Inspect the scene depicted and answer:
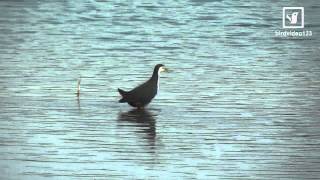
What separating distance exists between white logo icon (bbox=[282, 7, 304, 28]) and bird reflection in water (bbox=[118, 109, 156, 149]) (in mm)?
8341

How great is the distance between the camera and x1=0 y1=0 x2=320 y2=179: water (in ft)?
29.0

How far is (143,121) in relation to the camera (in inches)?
434

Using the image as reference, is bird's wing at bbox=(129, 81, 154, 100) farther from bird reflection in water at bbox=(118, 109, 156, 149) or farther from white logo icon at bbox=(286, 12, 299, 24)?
white logo icon at bbox=(286, 12, 299, 24)

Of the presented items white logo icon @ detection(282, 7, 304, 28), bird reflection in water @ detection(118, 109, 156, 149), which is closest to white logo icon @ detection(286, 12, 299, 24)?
white logo icon @ detection(282, 7, 304, 28)

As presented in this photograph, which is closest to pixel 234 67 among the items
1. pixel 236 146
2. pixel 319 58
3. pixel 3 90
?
pixel 319 58

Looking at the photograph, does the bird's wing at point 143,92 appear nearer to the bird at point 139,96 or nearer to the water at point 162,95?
the bird at point 139,96

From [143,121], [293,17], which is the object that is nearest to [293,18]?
[293,17]

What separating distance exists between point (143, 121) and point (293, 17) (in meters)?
10.4

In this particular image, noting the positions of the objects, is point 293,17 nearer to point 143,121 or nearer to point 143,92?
point 143,92

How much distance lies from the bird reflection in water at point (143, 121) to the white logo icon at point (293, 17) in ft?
27.4

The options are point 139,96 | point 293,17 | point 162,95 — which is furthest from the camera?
point 293,17

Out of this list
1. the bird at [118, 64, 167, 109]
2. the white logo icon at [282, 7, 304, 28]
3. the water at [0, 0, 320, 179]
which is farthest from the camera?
the white logo icon at [282, 7, 304, 28]

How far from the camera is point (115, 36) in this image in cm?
1839

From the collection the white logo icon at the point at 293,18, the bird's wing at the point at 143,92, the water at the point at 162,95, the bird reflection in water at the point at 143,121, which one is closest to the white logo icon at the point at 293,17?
the white logo icon at the point at 293,18
